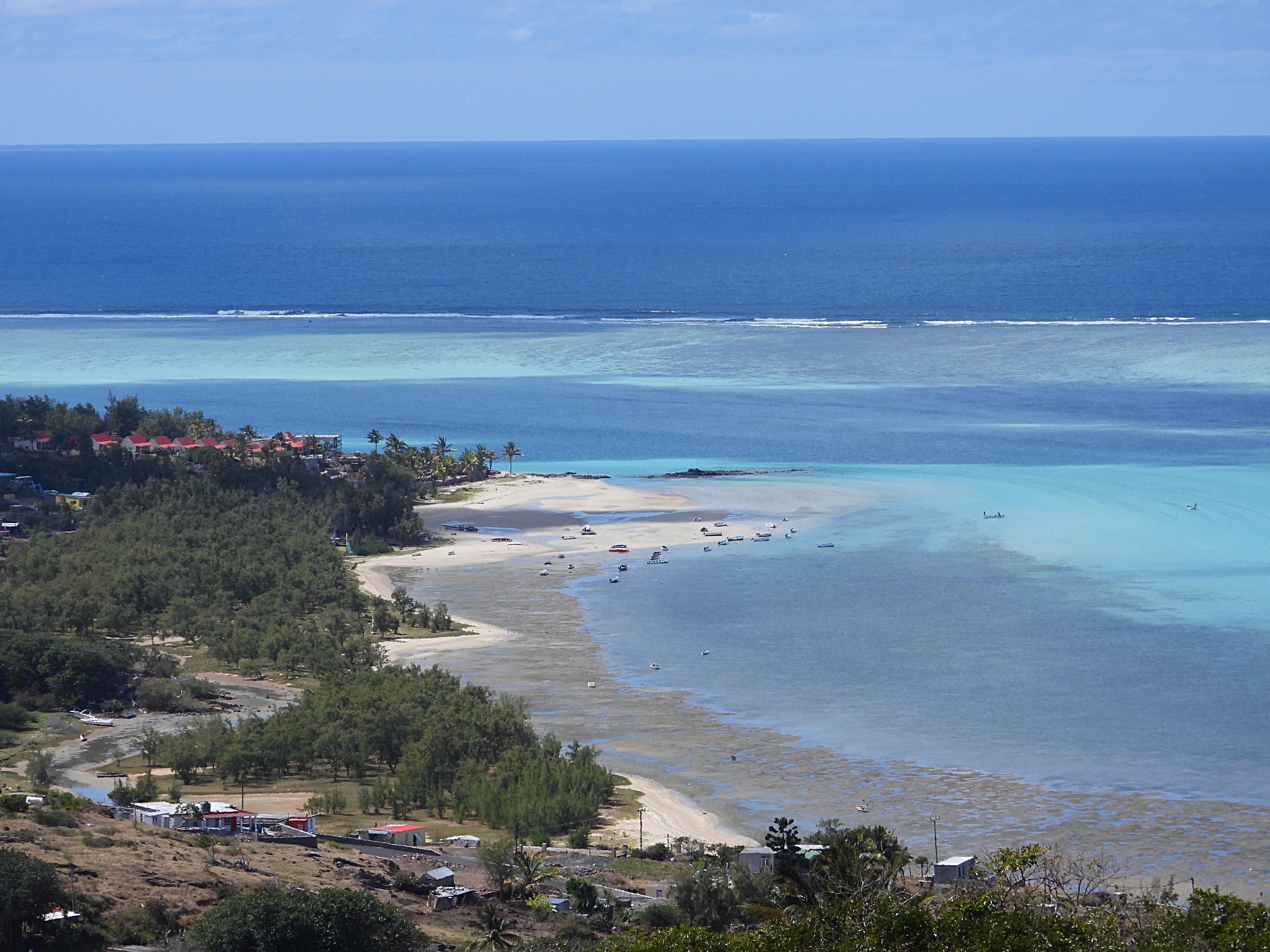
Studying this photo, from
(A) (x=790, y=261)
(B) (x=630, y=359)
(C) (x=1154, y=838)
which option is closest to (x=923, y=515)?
(C) (x=1154, y=838)

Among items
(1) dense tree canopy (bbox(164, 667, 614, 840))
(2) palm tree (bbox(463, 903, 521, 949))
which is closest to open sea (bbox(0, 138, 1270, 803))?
(1) dense tree canopy (bbox(164, 667, 614, 840))

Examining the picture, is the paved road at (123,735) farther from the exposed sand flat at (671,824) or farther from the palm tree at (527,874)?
the exposed sand flat at (671,824)

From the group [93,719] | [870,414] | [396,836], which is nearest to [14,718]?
[93,719]

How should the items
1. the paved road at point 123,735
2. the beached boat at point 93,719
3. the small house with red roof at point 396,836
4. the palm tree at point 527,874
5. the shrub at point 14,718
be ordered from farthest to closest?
the beached boat at point 93,719 → the shrub at point 14,718 → the paved road at point 123,735 → the small house with red roof at point 396,836 → the palm tree at point 527,874

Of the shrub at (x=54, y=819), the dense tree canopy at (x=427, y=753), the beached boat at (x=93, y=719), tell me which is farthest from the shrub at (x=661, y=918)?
the beached boat at (x=93, y=719)

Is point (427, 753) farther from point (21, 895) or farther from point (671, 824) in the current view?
point (21, 895)
